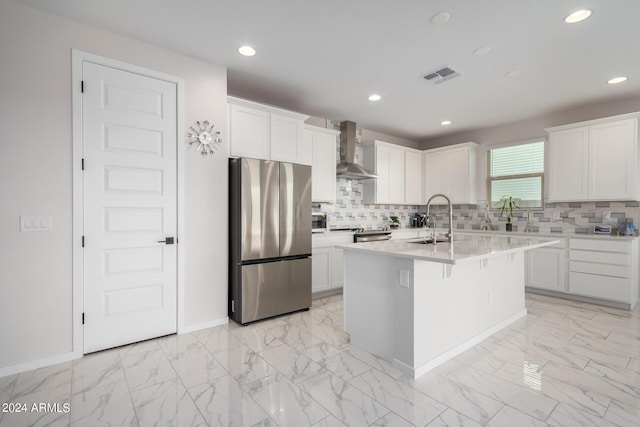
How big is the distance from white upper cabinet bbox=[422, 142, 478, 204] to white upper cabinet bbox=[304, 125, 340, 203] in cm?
232

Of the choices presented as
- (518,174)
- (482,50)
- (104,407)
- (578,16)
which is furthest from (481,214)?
(104,407)

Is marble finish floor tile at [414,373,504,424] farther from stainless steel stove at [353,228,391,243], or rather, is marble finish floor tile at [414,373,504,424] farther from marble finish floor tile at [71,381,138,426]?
stainless steel stove at [353,228,391,243]

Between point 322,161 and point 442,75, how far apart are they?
1.98 meters

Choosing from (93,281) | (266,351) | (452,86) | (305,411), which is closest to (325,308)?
(266,351)

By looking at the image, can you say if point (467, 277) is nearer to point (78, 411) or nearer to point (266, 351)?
point (266, 351)

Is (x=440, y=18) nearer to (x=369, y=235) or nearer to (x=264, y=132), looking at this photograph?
(x=264, y=132)

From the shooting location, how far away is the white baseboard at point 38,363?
2225mm

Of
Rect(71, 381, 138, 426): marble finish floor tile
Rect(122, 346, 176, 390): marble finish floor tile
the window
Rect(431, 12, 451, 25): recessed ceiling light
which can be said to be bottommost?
Rect(122, 346, 176, 390): marble finish floor tile

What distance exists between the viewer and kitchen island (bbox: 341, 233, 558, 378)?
2246 millimetres

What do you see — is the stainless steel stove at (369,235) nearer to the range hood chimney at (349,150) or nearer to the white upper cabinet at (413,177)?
the range hood chimney at (349,150)

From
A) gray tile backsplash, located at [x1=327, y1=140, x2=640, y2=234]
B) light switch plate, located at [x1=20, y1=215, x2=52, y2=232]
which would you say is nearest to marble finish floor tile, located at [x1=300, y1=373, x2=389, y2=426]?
light switch plate, located at [x1=20, y1=215, x2=52, y2=232]

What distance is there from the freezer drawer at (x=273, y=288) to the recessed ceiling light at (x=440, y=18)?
2675 millimetres

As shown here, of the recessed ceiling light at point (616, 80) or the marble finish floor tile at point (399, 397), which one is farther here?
the recessed ceiling light at point (616, 80)

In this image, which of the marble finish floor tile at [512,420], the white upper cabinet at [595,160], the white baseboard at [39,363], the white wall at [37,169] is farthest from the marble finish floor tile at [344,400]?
the white upper cabinet at [595,160]
